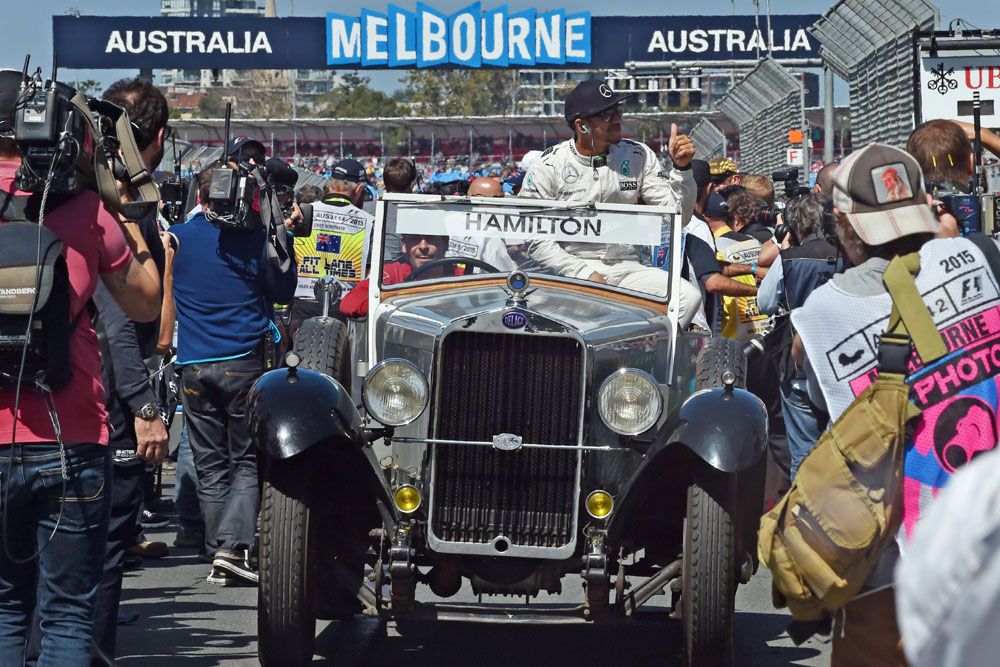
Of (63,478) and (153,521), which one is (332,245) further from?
(63,478)

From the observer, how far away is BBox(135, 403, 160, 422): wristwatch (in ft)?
16.4

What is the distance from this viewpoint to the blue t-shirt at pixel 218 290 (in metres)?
7.55

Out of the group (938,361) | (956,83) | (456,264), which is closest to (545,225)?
(456,264)

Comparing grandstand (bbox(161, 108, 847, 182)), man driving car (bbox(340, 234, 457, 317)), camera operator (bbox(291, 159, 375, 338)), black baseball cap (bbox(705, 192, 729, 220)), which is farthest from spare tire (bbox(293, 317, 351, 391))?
grandstand (bbox(161, 108, 847, 182))

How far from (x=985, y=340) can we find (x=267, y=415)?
2.92m

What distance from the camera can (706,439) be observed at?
5254 millimetres

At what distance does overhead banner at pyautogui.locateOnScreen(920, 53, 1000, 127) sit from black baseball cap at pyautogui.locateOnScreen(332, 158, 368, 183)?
4.38 meters

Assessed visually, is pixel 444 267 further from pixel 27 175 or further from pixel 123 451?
pixel 27 175

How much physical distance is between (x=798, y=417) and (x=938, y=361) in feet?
15.6

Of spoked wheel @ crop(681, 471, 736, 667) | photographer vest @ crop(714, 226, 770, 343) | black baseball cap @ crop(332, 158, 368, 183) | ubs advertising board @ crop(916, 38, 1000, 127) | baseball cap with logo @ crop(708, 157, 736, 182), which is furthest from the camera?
baseball cap with logo @ crop(708, 157, 736, 182)

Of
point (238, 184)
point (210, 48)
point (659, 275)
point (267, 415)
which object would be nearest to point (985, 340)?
point (267, 415)

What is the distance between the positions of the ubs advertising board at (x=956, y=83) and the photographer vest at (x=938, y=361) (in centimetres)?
898

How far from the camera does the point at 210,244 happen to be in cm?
757

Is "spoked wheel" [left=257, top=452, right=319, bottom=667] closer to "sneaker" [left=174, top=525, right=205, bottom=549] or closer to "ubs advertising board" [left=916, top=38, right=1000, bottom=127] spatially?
"sneaker" [left=174, top=525, right=205, bottom=549]
